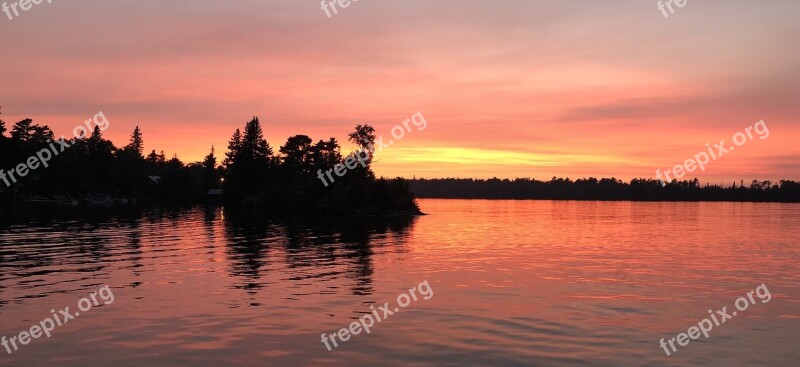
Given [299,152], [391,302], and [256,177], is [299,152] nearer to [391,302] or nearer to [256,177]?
[256,177]

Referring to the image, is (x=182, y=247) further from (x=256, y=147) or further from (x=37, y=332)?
(x=256, y=147)

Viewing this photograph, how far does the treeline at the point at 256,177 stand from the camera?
125m

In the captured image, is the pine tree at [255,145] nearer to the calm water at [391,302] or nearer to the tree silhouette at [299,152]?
the tree silhouette at [299,152]

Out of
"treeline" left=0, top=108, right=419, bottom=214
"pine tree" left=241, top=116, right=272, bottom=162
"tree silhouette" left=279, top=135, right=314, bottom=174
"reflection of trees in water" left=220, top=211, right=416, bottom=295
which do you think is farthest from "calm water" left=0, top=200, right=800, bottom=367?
"pine tree" left=241, top=116, right=272, bottom=162

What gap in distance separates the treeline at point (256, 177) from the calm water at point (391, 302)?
7497 centimetres

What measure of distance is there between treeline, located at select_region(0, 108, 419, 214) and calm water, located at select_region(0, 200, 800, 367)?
75.0 m

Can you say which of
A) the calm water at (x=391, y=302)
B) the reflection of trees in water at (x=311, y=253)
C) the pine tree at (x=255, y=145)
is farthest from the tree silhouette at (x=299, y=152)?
the calm water at (x=391, y=302)

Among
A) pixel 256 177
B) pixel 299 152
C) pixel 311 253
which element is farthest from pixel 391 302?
pixel 256 177

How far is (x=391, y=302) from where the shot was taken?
26.1 meters

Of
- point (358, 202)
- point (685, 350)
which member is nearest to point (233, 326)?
point (685, 350)

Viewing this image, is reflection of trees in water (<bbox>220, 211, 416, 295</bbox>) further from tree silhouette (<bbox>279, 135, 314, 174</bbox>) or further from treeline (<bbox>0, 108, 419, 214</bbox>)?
tree silhouette (<bbox>279, 135, 314, 174</bbox>)

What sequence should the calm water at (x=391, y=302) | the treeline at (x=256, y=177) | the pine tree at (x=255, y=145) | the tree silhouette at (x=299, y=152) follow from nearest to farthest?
the calm water at (x=391, y=302) < the treeline at (x=256, y=177) < the tree silhouette at (x=299, y=152) < the pine tree at (x=255, y=145)

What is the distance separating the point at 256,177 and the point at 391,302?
156m

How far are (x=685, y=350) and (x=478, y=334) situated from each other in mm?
6594
